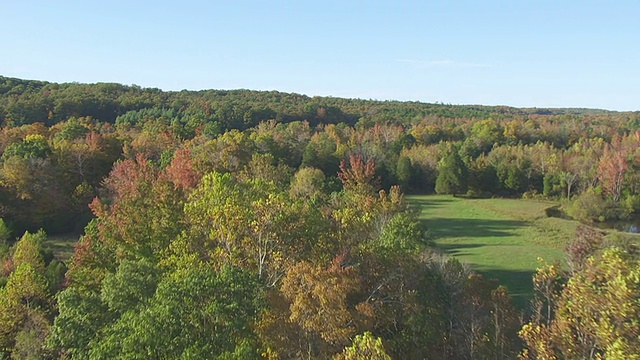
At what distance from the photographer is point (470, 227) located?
50500mm

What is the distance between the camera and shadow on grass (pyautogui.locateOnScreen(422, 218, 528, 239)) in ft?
155

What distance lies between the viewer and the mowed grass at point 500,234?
1316 inches

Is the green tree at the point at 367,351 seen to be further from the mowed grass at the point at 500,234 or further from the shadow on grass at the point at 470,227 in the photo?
the shadow on grass at the point at 470,227

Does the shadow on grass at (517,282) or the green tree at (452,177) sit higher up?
the green tree at (452,177)

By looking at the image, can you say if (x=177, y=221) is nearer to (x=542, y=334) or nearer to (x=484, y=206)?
(x=542, y=334)

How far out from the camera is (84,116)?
84.3m

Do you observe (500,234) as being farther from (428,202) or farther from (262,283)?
(262,283)

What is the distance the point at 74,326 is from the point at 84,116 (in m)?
78.9

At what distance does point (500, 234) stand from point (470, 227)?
400 cm

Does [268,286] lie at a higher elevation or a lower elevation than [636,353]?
lower

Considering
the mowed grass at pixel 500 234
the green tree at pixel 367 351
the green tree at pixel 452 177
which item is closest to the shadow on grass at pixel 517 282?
the mowed grass at pixel 500 234

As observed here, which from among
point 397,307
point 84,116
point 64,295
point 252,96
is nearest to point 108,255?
point 64,295

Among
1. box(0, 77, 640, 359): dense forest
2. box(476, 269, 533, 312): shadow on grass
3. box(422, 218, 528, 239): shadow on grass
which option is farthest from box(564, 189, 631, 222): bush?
box(0, 77, 640, 359): dense forest

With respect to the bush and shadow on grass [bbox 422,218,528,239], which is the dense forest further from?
the bush
